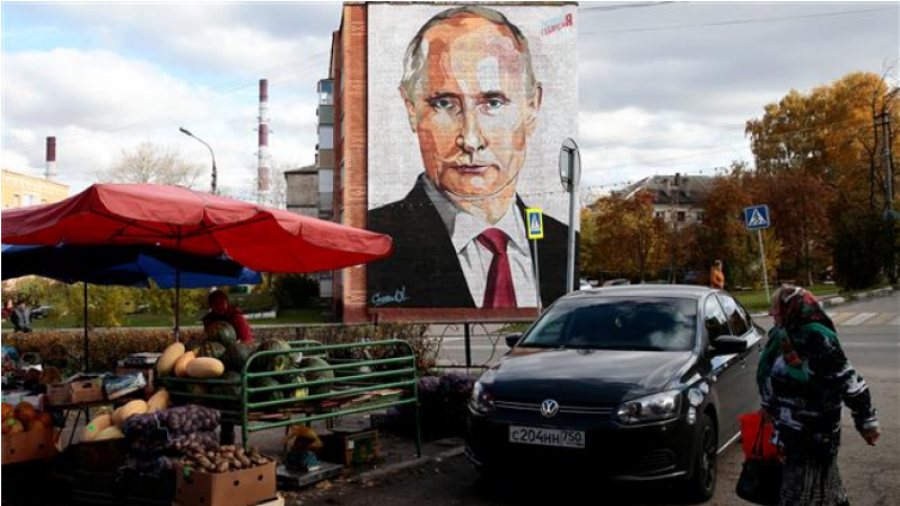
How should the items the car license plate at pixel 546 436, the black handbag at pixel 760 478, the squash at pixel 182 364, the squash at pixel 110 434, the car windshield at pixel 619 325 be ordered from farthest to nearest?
1. the car windshield at pixel 619 325
2. the squash at pixel 182 364
3. the squash at pixel 110 434
4. the car license plate at pixel 546 436
5. the black handbag at pixel 760 478

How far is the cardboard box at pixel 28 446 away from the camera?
6.19 metres

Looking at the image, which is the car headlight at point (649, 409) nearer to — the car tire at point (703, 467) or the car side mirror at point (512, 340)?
the car tire at point (703, 467)

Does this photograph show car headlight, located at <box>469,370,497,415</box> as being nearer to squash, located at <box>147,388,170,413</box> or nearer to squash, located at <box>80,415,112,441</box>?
squash, located at <box>147,388,170,413</box>

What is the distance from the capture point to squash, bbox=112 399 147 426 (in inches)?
241

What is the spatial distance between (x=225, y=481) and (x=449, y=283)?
29.8 meters

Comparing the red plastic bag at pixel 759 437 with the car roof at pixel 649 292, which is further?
the car roof at pixel 649 292

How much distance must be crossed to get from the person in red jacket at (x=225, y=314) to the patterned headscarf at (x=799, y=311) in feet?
17.3

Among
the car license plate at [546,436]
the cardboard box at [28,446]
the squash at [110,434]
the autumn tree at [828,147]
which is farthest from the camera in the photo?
the autumn tree at [828,147]

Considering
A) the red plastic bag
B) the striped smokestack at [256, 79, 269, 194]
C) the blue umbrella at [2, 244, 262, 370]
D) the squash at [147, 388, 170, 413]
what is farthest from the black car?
the striped smokestack at [256, 79, 269, 194]

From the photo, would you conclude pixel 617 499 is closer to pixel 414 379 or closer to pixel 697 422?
pixel 697 422

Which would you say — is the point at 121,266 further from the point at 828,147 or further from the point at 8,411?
the point at 828,147

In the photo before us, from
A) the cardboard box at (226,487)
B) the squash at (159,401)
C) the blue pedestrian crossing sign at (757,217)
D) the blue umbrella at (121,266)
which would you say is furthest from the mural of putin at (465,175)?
the cardboard box at (226,487)

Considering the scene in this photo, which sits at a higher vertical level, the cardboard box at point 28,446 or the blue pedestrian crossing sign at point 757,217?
the blue pedestrian crossing sign at point 757,217

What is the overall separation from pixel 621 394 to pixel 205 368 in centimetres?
312
